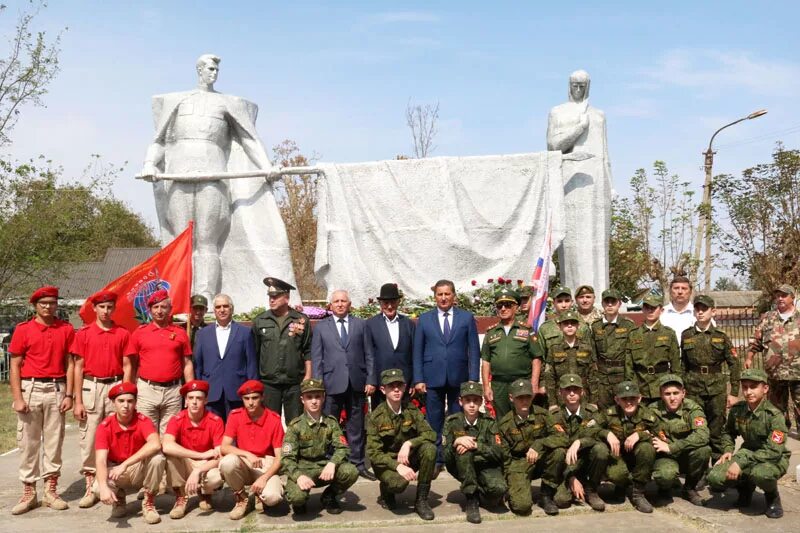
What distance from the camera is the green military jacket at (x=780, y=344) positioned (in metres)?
6.20

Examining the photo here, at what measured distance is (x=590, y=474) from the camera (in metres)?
4.89

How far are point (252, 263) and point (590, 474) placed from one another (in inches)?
204

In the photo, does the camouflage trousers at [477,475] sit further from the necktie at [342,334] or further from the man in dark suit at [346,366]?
the necktie at [342,334]

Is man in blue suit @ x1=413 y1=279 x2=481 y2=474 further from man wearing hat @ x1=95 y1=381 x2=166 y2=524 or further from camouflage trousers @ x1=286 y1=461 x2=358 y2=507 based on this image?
man wearing hat @ x1=95 y1=381 x2=166 y2=524

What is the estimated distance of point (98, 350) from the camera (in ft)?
17.3

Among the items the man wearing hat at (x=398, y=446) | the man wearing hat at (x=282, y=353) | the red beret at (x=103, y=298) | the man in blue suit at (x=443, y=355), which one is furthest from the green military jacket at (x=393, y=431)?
the red beret at (x=103, y=298)

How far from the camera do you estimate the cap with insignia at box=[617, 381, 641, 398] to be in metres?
4.97

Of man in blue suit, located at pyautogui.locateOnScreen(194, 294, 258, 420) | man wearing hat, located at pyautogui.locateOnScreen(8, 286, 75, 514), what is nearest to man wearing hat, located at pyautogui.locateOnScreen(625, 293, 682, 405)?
man in blue suit, located at pyautogui.locateOnScreen(194, 294, 258, 420)

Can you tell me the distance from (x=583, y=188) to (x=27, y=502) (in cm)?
622

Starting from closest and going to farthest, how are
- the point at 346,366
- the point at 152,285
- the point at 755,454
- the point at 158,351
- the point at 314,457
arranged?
the point at 755,454
the point at 314,457
the point at 158,351
the point at 346,366
the point at 152,285

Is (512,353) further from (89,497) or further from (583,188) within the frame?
(583,188)

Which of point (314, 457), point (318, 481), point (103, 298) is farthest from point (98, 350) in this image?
point (318, 481)

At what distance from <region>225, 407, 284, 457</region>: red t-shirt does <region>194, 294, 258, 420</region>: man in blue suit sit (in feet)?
1.57

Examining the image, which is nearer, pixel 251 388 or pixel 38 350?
pixel 251 388
